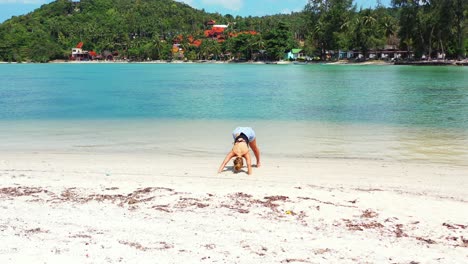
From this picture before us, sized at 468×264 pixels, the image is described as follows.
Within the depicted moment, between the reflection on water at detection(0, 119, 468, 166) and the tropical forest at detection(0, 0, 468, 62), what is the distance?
76.6m

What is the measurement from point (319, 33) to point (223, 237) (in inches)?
4593

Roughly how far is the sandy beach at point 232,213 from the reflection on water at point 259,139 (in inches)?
68.9

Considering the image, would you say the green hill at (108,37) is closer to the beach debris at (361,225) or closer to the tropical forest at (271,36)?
the tropical forest at (271,36)

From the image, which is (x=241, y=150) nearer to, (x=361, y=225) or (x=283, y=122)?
(x=361, y=225)

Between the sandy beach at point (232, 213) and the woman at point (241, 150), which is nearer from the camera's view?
the sandy beach at point (232, 213)

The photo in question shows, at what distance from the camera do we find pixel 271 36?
13538 cm

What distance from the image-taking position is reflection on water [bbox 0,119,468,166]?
12.5 meters

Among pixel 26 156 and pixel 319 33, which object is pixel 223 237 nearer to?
pixel 26 156

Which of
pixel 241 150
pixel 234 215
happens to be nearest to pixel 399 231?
pixel 234 215

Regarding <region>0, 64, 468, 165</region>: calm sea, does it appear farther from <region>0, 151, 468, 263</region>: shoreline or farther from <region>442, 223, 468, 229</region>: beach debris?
<region>442, 223, 468, 229</region>: beach debris

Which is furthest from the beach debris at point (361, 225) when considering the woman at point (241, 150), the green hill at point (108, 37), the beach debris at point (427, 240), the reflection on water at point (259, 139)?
the green hill at point (108, 37)

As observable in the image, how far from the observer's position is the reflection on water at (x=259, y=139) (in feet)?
41.1

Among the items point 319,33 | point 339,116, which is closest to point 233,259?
point 339,116

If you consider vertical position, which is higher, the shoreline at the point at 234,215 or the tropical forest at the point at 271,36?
the tropical forest at the point at 271,36
